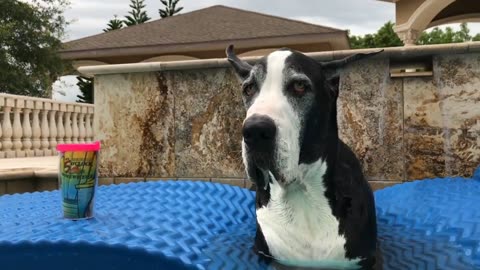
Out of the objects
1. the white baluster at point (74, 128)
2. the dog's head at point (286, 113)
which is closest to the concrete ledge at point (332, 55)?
the dog's head at point (286, 113)

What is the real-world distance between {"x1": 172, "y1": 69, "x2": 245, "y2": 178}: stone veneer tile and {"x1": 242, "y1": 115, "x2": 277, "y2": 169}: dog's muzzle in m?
3.09

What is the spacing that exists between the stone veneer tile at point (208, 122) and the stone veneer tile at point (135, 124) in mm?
124

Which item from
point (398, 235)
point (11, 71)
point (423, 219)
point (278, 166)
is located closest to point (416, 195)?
point (423, 219)

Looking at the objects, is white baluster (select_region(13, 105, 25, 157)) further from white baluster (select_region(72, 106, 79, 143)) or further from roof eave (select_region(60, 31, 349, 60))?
roof eave (select_region(60, 31, 349, 60))

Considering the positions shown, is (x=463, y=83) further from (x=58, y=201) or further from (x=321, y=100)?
(x=58, y=201)

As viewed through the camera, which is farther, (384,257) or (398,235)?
(398,235)

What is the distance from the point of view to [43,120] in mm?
9898

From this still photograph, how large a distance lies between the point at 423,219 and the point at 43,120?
8.40 metres

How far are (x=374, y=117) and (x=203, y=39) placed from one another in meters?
11.7

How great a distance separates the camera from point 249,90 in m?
2.52

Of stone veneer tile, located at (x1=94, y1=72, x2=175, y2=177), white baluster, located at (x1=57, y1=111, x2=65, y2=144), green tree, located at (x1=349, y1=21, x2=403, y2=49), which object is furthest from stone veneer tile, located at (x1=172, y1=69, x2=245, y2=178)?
green tree, located at (x1=349, y1=21, x2=403, y2=49)

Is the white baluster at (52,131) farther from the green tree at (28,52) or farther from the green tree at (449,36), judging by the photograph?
the green tree at (449,36)

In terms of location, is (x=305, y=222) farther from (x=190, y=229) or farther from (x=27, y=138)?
(x=27, y=138)

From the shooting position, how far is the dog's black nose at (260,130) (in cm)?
213
